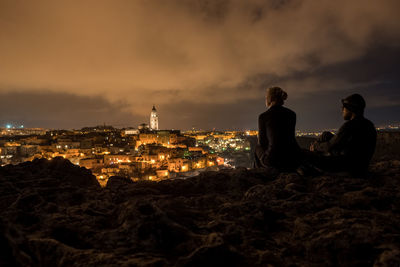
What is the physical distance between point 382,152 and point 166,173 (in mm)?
33143

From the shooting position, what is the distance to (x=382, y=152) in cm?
1664

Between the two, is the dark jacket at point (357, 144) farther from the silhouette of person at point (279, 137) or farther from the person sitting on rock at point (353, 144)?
the silhouette of person at point (279, 137)

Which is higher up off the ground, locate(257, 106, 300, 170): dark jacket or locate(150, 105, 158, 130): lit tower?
locate(150, 105, 158, 130): lit tower

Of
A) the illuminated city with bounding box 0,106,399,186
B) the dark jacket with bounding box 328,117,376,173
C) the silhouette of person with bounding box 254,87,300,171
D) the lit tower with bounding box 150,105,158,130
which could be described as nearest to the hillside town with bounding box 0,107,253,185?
the illuminated city with bounding box 0,106,399,186

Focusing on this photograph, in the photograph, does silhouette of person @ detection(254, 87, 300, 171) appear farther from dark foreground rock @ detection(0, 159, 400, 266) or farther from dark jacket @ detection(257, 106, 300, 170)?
dark foreground rock @ detection(0, 159, 400, 266)

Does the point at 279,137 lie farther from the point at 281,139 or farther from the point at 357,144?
the point at 357,144

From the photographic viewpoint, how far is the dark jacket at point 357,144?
4.61 metres

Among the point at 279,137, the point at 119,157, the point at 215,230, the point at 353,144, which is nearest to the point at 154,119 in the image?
the point at 119,157

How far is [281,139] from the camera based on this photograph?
5.14 metres

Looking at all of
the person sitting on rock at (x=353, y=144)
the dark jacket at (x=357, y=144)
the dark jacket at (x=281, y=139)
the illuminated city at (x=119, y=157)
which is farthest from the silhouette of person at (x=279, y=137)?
the illuminated city at (x=119, y=157)

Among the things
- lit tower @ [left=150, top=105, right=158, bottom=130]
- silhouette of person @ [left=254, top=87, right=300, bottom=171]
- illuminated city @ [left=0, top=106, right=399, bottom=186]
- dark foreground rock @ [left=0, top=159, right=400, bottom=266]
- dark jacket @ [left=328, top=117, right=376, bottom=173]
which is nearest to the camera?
dark foreground rock @ [left=0, top=159, right=400, bottom=266]

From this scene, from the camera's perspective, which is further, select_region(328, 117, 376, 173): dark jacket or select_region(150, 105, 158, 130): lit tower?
select_region(150, 105, 158, 130): lit tower

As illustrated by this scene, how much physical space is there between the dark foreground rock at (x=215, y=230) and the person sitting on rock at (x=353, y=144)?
65cm

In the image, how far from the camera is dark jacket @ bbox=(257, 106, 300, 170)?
16.8 ft
